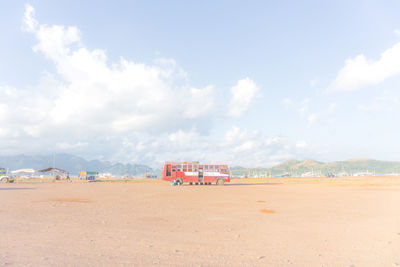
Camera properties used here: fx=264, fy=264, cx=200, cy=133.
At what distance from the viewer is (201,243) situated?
24.0 feet

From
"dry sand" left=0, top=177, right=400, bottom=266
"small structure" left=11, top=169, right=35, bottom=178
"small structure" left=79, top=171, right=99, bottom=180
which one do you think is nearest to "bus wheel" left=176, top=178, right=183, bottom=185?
"dry sand" left=0, top=177, right=400, bottom=266

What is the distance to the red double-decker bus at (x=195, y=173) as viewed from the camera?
42.6 metres

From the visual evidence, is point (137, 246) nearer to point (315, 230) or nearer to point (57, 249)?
point (57, 249)

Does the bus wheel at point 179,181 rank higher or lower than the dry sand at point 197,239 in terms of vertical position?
lower

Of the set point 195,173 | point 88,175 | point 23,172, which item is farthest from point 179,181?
point 23,172

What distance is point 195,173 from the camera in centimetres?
4300

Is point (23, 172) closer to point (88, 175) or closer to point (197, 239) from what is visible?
point (88, 175)

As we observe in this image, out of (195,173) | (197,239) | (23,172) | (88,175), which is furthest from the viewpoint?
(88,175)

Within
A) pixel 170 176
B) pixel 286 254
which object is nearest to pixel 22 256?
pixel 286 254

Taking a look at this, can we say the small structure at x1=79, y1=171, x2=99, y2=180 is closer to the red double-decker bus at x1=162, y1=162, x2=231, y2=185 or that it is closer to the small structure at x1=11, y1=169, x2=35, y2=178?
the small structure at x1=11, y1=169, x2=35, y2=178

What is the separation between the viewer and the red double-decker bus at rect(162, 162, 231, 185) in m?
42.6

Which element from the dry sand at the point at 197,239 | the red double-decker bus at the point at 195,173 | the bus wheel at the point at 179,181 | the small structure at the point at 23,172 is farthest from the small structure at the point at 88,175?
the dry sand at the point at 197,239

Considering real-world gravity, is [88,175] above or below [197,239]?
below

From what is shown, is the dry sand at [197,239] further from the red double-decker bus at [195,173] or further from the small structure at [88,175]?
the small structure at [88,175]
